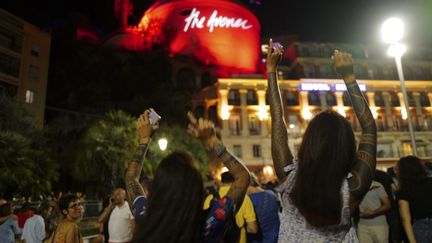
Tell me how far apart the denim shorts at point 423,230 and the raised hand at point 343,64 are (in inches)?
113

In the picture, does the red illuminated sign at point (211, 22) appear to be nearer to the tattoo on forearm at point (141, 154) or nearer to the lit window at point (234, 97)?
the lit window at point (234, 97)

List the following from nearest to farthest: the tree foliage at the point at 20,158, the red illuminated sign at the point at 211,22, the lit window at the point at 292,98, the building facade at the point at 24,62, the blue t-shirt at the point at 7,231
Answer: the blue t-shirt at the point at 7,231
the tree foliage at the point at 20,158
the building facade at the point at 24,62
the lit window at the point at 292,98
the red illuminated sign at the point at 211,22

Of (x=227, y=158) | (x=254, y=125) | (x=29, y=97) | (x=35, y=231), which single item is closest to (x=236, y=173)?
(x=227, y=158)

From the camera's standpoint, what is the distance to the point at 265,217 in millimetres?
4309

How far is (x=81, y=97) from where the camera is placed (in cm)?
3178

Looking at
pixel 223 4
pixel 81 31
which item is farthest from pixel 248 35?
pixel 81 31

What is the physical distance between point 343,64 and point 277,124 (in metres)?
0.64

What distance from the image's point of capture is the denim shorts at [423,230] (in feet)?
13.2

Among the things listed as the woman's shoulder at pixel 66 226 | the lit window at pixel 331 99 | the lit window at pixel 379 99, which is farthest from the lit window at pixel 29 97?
the lit window at pixel 379 99

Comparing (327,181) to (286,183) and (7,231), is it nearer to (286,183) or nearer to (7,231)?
(286,183)

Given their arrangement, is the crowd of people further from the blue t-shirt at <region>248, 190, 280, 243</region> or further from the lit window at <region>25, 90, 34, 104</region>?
the lit window at <region>25, 90, 34, 104</region>

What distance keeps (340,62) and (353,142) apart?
2.29 feet

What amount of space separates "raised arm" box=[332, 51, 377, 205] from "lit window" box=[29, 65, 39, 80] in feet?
114

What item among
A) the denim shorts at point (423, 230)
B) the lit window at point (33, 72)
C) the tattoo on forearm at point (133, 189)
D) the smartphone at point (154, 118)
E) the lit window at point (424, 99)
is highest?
the lit window at point (33, 72)
